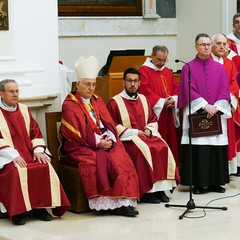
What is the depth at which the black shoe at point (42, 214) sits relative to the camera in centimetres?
758

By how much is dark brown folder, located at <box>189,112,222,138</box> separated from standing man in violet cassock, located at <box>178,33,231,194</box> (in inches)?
2.8

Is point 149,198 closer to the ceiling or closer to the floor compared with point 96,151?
closer to the floor

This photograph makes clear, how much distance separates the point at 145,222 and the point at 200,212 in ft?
2.09

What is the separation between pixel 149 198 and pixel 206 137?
3.07ft

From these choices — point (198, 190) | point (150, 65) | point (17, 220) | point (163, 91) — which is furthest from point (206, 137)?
point (17, 220)

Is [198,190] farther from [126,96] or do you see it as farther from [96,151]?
[96,151]

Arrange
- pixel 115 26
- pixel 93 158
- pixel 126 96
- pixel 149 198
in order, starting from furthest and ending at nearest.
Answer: pixel 115 26 < pixel 126 96 < pixel 149 198 < pixel 93 158

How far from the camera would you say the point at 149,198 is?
830 cm

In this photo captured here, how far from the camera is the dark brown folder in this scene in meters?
8.52

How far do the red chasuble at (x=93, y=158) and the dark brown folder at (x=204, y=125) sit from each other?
3.00 ft

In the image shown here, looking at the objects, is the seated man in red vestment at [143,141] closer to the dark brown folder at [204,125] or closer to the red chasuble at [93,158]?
the red chasuble at [93,158]

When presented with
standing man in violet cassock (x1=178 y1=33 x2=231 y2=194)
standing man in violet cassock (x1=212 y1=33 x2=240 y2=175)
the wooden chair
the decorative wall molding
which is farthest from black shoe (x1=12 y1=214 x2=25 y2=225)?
the decorative wall molding

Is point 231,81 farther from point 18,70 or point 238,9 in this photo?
point 238,9

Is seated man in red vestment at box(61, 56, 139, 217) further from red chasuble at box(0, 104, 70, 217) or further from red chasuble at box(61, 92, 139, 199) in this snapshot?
red chasuble at box(0, 104, 70, 217)
